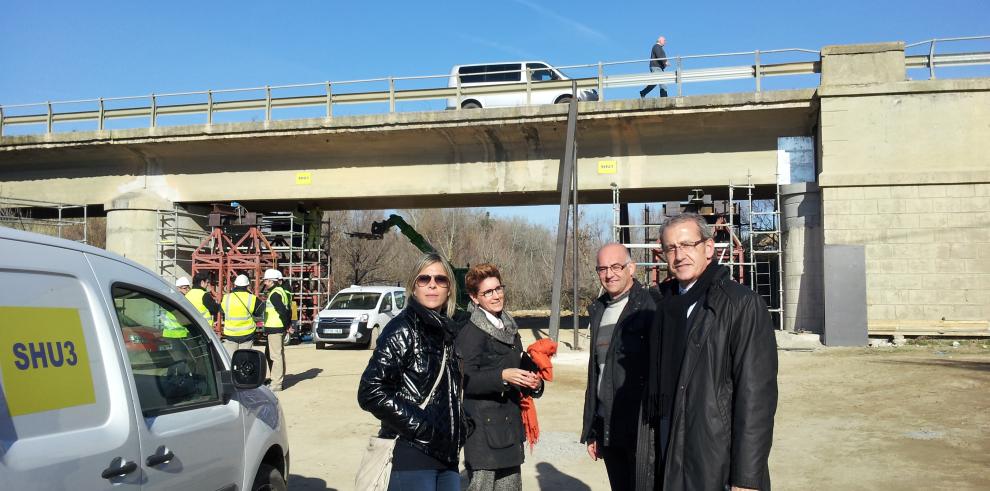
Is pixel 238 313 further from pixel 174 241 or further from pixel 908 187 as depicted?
pixel 908 187

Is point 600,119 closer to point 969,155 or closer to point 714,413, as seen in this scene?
point 969,155

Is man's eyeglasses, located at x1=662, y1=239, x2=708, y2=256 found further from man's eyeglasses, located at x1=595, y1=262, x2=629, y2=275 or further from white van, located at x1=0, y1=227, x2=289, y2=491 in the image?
white van, located at x1=0, y1=227, x2=289, y2=491

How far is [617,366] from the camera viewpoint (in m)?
4.05

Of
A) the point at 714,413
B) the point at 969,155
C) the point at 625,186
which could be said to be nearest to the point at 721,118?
the point at 625,186

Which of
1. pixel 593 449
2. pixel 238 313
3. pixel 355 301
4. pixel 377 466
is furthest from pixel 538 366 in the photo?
pixel 355 301

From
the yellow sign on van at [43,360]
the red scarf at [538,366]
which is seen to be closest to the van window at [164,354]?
the yellow sign on van at [43,360]

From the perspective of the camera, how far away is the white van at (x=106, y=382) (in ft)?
7.25

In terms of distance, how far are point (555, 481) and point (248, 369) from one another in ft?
11.4

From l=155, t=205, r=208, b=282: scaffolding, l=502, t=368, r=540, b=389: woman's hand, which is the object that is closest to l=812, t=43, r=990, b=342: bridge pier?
l=502, t=368, r=540, b=389: woman's hand

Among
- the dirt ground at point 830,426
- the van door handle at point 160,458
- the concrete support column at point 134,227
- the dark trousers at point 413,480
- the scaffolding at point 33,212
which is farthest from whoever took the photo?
the concrete support column at point 134,227

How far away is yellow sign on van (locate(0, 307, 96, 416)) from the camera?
2178 millimetres

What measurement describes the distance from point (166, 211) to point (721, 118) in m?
16.5

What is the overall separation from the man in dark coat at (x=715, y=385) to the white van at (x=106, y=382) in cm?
202

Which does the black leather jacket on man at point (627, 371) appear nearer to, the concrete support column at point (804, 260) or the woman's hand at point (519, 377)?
the woman's hand at point (519, 377)
